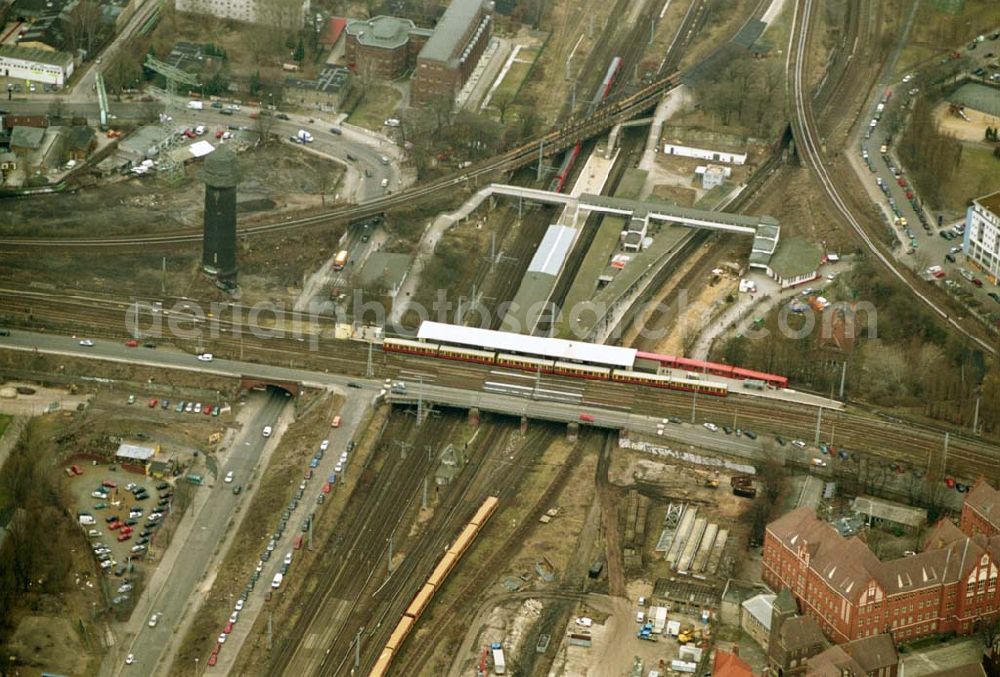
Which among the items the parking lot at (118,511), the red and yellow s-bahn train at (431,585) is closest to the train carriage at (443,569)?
the red and yellow s-bahn train at (431,585)

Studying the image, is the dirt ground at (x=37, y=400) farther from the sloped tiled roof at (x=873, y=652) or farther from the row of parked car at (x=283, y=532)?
the sloped tiled roof at (x=873, y=652)

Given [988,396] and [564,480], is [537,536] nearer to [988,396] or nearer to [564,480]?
[564,480]

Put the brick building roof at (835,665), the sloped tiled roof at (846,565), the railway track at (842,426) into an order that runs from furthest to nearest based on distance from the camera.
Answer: the railway track at (842,426) < the sloped tiled roof at (846,565) < the brick building roof at (835,665)

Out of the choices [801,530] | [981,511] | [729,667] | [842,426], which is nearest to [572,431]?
[842,426]

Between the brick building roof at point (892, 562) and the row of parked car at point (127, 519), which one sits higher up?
the brick building roof at point (892, 562)

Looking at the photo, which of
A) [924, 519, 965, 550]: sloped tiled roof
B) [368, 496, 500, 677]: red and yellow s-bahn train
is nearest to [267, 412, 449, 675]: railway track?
[368, 496, 500, 677]: red and yellow s-bahn train

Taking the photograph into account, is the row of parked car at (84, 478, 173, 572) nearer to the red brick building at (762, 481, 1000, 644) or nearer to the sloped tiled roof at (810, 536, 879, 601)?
the red brick building at (762, 481, 1000, 644)

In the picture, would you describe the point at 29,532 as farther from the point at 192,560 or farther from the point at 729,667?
the point at 729,667

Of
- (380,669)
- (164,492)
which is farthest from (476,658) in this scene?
(164,492)
